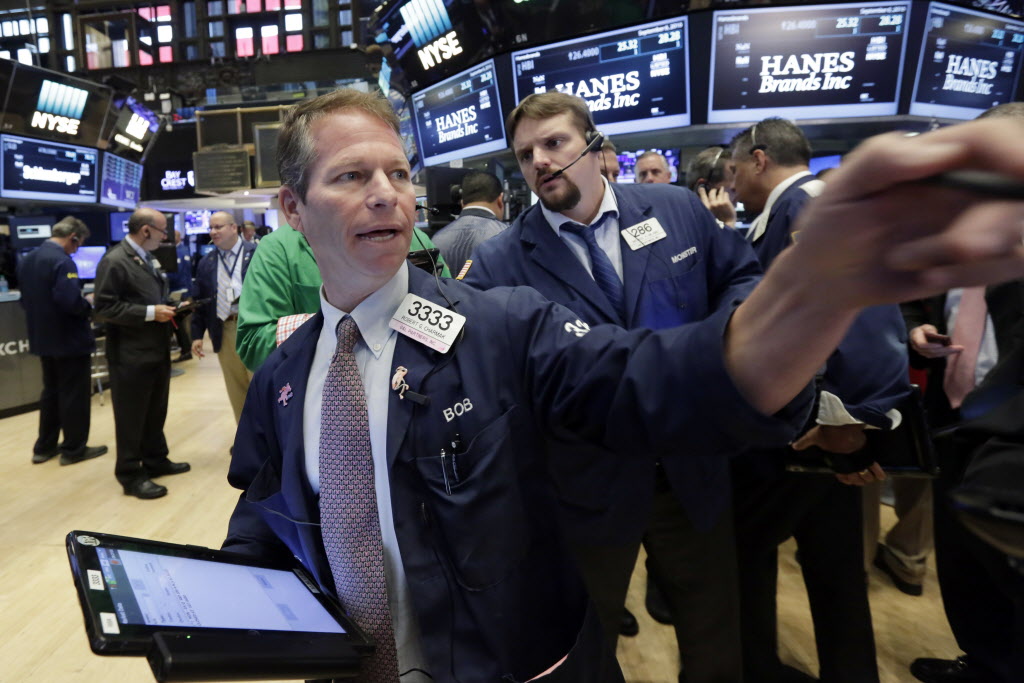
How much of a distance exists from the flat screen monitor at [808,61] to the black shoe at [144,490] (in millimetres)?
4300

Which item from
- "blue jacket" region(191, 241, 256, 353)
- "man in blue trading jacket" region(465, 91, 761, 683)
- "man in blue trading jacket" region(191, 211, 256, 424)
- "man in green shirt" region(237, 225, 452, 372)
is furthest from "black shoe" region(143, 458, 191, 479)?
"man in blue trading jacket" region(465, 91, 761, 683)

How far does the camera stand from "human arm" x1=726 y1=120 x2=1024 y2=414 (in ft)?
1.29

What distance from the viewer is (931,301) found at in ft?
8.07

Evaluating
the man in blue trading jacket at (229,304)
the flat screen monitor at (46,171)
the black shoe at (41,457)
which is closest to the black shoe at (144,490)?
the man in blue trading jacket at (229,304)

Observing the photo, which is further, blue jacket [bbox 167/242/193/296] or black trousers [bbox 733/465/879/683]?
blue jacket [bbox 167/242/193/296]

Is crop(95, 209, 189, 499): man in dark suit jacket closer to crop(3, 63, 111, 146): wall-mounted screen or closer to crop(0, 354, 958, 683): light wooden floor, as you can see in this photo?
crop(0, 354, 958, 683): light wooden floor

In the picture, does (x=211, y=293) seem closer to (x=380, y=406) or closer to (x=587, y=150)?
(x=587, y=150)

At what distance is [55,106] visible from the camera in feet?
25.1

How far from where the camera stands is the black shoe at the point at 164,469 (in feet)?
14.4

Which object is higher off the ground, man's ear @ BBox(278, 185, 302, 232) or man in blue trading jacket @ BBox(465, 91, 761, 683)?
man's ear @ BBox(278, 185, 302, 232)

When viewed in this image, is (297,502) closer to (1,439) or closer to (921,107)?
(921,107)

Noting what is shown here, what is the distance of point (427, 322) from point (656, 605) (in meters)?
2.13

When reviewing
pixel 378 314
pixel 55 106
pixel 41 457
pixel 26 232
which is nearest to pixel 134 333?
pixel 41 457

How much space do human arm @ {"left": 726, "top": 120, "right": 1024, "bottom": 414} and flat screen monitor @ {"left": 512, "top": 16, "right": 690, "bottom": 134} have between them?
3.87 m
